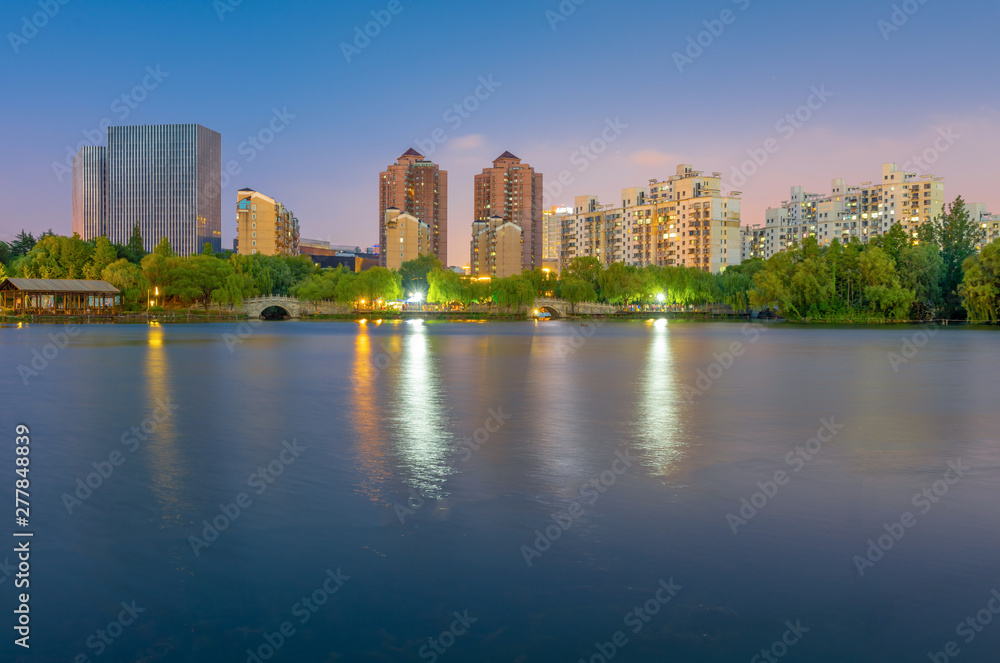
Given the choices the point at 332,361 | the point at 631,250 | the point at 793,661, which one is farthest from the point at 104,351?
the point at 631,250

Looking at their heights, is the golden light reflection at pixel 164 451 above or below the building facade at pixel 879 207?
below

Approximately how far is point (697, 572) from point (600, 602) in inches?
47.8

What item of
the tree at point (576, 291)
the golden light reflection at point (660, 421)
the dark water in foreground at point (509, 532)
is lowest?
the dark water in foreground at point (509, 532)

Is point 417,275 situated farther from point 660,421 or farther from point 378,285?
point 660,421

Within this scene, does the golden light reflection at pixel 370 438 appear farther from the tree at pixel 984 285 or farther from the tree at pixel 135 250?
the tree at pixel 135 250

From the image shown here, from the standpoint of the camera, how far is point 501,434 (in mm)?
15453

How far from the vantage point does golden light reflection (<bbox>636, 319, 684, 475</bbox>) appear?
13.0 meters

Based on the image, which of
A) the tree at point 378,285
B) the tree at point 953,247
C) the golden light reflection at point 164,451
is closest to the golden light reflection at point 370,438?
the golden light reflection at point 164,451

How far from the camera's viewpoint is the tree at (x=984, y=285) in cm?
7694

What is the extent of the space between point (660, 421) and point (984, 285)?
75975 millimetres

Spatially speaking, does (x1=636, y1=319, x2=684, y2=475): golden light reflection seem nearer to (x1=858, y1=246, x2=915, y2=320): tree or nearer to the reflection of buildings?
the reflection of buildings

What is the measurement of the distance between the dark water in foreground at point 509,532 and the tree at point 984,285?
2712 inches

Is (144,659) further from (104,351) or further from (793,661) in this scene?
(104,351)

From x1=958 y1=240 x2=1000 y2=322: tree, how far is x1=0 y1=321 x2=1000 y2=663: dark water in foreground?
68.9 m
